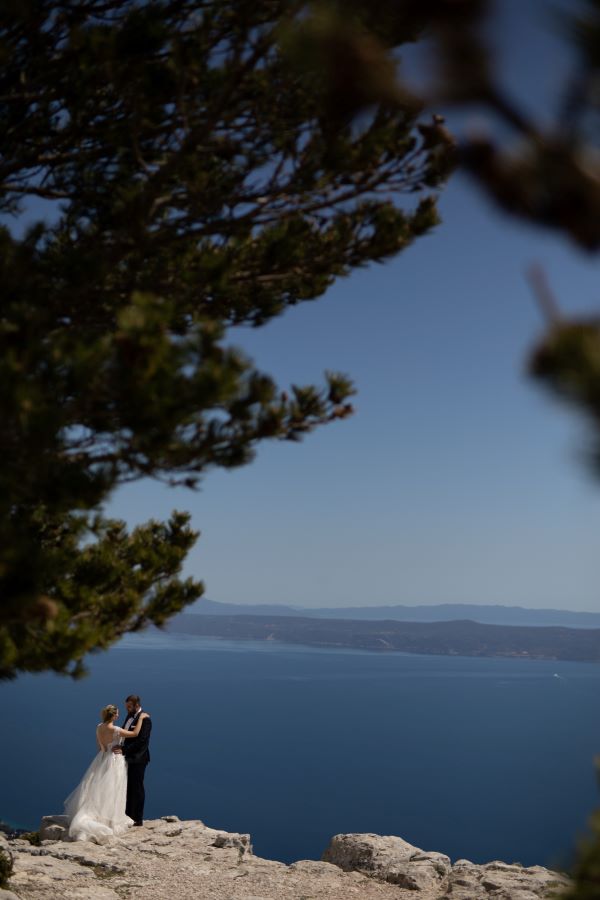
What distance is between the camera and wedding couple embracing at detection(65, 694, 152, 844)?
10445mm

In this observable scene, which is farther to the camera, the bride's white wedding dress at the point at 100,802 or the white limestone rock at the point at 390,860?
the bride's white wedding dress at the point at 100,802

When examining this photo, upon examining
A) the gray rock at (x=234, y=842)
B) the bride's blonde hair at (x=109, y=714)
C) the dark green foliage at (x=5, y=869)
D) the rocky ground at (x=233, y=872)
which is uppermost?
the bride's blonde hair at (x=109, y=714)

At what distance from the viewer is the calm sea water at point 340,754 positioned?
238 ft

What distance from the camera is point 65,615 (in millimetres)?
5191

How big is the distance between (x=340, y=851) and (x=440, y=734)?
371 feet

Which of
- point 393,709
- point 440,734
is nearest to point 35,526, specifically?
point 440,734

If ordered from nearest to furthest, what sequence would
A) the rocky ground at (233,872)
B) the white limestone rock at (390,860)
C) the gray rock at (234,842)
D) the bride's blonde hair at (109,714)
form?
1. the rocky ground at (233,872)
2. the white limestone rock at (390,860)
3. the gray rock at (234,842)
4. the bride's blonde hair at (109,714)

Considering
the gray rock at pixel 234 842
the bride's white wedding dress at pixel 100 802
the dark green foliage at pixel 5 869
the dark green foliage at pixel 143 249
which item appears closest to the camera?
the dark green foliage at pixel 143 249

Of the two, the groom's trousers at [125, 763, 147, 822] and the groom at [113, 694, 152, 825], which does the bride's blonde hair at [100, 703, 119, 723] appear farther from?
the groom's trousers at [125, 763, 147, 822]

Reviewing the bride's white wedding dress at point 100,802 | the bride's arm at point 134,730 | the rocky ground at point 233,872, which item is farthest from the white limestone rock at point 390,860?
the bride's arm at point 134,730

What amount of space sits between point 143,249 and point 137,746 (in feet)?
27.4

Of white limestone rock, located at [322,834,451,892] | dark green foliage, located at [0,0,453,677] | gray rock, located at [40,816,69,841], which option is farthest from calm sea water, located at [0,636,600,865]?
dark green foliage, located at [0,0,453,677]

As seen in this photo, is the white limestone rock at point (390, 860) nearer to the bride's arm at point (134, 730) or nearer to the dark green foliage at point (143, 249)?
the bride's arm at point (134, 730)

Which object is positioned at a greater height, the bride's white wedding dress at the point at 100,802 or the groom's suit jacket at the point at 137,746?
the groom's suit jacket at the point at 137,746
